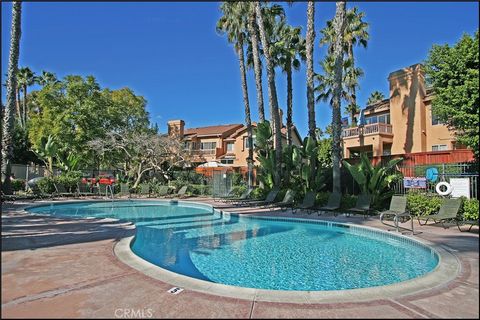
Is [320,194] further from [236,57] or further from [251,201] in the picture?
[236,57]

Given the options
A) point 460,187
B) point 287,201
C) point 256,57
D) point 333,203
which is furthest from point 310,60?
point 460,187

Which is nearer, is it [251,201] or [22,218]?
[22,218]

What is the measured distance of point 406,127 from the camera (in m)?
25.5

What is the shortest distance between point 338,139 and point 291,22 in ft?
52.9

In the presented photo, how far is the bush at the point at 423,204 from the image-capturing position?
12.2 meters

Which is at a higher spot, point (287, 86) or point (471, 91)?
point (287, 86)

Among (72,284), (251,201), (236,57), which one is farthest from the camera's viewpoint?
(236,57)

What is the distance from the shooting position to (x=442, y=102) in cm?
1298

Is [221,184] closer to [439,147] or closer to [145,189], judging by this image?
[145,189]

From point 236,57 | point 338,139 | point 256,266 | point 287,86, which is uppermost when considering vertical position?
point 236,57

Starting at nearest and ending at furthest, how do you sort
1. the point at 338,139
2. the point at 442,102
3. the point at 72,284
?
the point at 72,284, the point at 442,102, the point at 338,139

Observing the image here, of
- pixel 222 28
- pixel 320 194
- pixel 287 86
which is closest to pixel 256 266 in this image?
pixel 320 194

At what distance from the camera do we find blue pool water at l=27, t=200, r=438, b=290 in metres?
6.93

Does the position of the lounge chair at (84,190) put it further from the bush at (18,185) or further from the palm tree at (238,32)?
the palm tree at (238,32)
